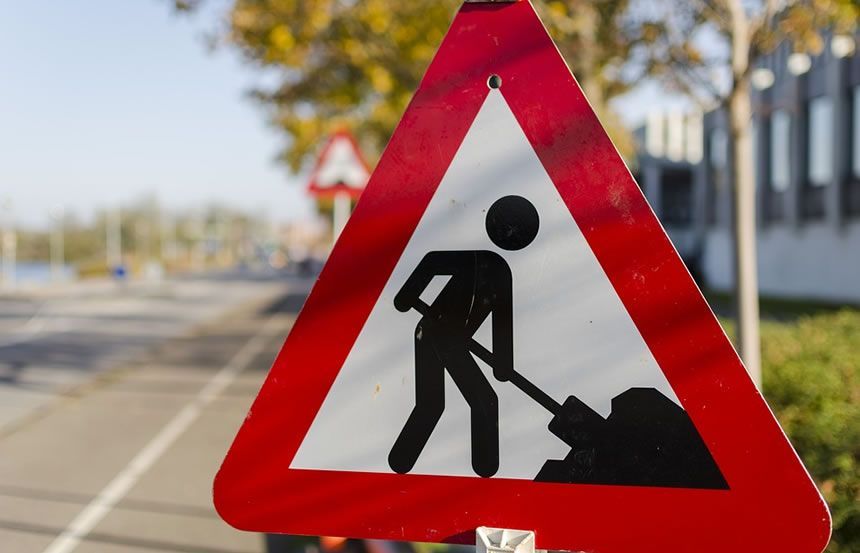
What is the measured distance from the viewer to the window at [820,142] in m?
31.0

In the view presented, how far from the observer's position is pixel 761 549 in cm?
168

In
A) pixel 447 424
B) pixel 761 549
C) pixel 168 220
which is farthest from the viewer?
pixel 168 220

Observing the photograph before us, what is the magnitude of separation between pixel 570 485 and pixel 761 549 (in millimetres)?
336

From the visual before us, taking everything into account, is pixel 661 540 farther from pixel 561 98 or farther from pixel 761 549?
pixel 561 98

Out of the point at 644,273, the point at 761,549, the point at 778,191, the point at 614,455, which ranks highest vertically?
the point at 778,191

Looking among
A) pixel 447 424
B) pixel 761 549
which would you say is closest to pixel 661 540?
pixel 761 549

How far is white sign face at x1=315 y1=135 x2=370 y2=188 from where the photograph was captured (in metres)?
8.61

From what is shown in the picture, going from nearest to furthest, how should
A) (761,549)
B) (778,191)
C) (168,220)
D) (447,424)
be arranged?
(761,549) < (447,424) < (778,191) < (168,220)

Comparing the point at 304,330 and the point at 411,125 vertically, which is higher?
the point at 411,125

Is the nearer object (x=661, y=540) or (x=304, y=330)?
(x=661, y=540)

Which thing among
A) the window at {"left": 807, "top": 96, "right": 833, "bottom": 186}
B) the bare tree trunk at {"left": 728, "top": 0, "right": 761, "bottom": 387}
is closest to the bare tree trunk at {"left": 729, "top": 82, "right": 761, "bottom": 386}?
the bare tree trunk at {"left": 728, "top": 0, "right": 761, "bottom": 387}

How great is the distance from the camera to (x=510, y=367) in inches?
69.5

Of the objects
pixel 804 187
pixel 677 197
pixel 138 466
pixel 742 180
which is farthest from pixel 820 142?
pixel 138 466

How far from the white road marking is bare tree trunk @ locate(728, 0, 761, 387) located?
180 inches
